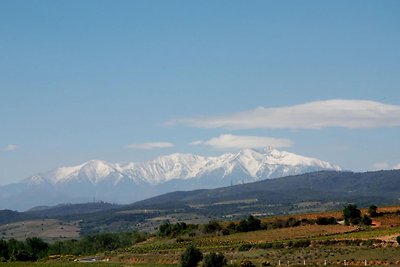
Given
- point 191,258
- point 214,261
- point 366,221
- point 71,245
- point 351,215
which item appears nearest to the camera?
point 214,261

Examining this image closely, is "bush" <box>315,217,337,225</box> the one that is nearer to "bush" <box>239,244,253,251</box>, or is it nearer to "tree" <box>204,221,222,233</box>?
"tree" <box>204,221,222,233</box>

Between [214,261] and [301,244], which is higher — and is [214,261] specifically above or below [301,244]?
below

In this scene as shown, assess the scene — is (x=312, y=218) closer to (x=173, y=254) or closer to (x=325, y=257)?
(x=173, y=254)

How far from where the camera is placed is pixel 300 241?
4181 inches

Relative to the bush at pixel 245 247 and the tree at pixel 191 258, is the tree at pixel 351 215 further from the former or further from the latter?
the tree at pixel 191 258

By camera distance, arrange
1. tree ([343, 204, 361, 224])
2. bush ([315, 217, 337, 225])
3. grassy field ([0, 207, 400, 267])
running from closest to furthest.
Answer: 1. grassy field ([0, 207, 400, 267])
2. tree ([343, 204, 361, 224])
3. bush ([315, 217, 337, 225])

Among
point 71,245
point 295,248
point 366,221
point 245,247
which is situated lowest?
point 295,248

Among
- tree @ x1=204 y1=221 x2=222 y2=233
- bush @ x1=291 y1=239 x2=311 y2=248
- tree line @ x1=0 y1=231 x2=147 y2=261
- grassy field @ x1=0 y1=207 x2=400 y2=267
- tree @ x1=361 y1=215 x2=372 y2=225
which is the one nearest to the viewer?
grassy field @ x1=0 y1=207 x2=400 y2=267

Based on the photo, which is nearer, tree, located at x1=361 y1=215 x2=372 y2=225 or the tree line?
tree, located at x1=361 y1=215 x2=372 y2=225

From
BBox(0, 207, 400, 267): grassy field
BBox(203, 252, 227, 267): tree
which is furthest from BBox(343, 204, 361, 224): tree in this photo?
BBox(203, 252, 227, 267): tree

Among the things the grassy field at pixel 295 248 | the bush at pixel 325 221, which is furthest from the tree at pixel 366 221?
the bush at pixel 325 221

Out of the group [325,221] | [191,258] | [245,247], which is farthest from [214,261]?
[325,221]

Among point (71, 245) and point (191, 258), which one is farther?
point (71, 245)

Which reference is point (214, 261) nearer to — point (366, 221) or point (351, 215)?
point (366, 221)
